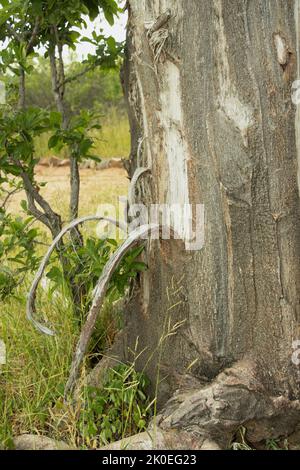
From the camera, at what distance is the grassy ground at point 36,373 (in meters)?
2.53

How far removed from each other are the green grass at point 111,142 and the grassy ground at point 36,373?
6234 millimetres

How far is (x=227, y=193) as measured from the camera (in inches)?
90.1

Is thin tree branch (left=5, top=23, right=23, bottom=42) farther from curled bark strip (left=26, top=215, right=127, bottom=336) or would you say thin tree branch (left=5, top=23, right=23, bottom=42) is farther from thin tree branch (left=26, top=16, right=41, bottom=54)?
curled bark strip (left=26, top=215, right=127, bottom=336)

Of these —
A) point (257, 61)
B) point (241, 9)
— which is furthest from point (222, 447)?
point (241, 9)

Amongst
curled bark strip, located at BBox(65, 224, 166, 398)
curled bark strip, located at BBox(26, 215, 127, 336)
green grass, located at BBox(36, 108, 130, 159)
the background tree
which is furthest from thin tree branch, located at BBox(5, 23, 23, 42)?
green grass, located at BBox(36, 108, 130, 159)

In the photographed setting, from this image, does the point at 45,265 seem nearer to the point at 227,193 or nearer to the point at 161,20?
the point at 227,193

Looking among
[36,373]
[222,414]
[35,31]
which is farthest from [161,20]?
[36,373]

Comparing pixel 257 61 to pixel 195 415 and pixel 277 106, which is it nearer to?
pixel 277 106

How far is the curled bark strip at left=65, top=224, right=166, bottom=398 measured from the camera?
2480mm

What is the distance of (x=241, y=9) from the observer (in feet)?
7.14

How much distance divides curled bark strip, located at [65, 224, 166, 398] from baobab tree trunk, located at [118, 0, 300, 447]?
98 mm

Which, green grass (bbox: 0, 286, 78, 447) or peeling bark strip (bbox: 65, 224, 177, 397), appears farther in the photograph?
green grass (bbox: 0, 286, 78, 447)

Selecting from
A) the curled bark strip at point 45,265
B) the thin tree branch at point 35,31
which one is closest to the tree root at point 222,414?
the curled bark strip at point 45,265
